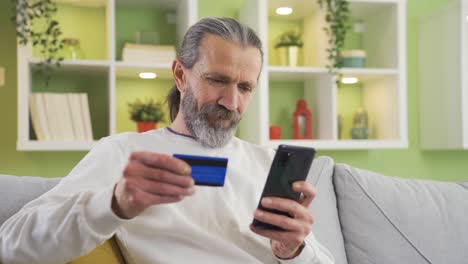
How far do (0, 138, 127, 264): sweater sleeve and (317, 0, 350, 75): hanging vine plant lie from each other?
182 cm

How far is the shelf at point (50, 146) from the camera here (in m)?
2.44

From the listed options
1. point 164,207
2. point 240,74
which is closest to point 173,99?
point 240,74

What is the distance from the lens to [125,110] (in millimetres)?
2867

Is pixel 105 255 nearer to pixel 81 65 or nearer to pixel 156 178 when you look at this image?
pixel 156 178

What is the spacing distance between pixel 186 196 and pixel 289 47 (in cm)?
200

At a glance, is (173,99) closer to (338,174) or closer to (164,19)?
(338,174)

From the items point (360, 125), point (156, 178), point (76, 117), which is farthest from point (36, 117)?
point (156, 178)

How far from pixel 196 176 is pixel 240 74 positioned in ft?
1.69

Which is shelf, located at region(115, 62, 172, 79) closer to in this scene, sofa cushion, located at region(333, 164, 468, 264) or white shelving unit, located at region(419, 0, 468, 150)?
sofa cushion, located at region(333, 164, 468, 264)

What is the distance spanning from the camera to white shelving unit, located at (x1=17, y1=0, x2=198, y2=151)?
96.7 inches

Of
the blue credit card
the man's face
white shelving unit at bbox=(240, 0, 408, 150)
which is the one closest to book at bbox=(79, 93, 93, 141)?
white shelving unit at bbox=(240, 0, 408, 150)

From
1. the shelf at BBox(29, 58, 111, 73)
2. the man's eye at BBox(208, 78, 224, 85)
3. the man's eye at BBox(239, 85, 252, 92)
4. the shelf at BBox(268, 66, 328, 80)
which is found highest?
the shelf at BBox(29, 58, 111, 73)

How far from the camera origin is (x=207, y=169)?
1.00 meters

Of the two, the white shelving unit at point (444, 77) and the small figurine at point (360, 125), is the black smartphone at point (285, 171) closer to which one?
the small figurine at point (360, 125)
